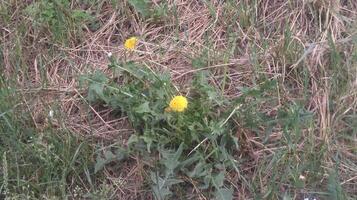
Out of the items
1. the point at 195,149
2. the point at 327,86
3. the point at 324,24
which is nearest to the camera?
the point at 195,149

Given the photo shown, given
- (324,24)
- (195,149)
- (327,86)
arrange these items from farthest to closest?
(324,24)
(327,86)
(195,149)

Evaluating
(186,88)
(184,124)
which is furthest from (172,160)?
(186,88)

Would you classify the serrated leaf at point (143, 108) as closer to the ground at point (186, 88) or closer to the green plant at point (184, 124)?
the green plant at point (184, 124)

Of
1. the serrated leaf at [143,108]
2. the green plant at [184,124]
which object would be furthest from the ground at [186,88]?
the serrated leaf at [143,108]

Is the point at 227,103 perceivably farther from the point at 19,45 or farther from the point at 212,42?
the point at 19,45

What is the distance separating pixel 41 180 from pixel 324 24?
1.36 metres

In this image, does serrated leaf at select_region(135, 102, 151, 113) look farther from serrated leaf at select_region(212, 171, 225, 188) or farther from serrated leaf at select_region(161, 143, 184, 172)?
serrated leaf at select_region(212, 171, 225, 188)

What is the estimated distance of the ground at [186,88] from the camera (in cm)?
242

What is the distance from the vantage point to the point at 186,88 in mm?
2646

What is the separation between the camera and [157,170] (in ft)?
7.96

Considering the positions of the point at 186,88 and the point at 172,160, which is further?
the point at 186,88

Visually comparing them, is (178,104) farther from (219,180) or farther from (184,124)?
(219,180)

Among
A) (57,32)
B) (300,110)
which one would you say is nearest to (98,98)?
(57,32)

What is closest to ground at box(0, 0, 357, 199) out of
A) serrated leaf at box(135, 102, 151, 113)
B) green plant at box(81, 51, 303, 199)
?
green plant at box(81, 51, 303, 199)
